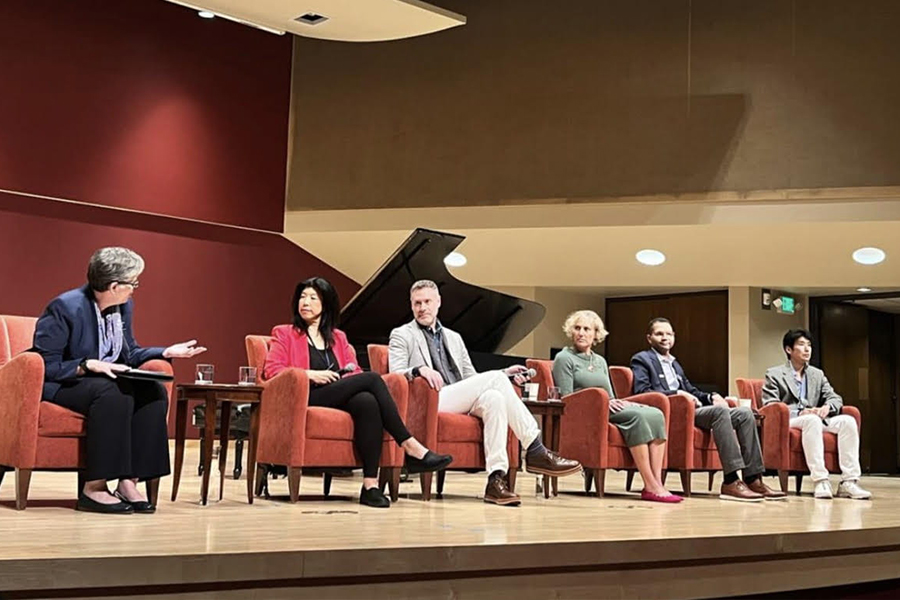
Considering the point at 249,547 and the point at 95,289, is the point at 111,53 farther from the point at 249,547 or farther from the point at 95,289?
the point at 249,547

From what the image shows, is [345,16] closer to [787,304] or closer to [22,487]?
[787,304]

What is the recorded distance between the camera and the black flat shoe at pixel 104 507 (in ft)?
12.7

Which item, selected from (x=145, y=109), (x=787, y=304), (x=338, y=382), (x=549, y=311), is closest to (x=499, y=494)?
(x=338, y=382)

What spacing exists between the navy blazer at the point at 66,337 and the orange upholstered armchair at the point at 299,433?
2.72 feet

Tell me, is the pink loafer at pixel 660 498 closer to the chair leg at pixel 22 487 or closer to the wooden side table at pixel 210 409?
the wooden side table at pixel 210 409

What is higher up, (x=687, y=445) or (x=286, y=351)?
(x=286, y=351)

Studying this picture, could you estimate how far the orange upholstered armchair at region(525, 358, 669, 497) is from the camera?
18.0ft

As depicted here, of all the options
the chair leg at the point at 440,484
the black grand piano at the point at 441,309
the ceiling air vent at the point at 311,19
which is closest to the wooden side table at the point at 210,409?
A: the chair leg at the point at 440,484

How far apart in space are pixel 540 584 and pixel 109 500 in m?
1.57

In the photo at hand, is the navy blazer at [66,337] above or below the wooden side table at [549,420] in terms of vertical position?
above

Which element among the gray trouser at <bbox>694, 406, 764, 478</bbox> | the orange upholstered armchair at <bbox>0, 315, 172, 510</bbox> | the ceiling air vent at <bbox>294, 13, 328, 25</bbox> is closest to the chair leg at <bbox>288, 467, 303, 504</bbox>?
the orange upholstered armchair at <bbox>0, 315, 172, 510</bbox>

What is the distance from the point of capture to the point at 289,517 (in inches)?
156

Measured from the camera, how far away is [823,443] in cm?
630

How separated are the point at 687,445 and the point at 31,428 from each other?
3327 millimetres
